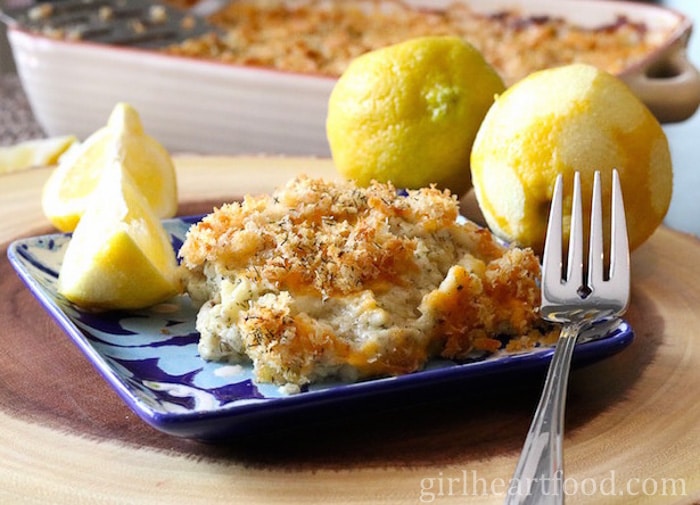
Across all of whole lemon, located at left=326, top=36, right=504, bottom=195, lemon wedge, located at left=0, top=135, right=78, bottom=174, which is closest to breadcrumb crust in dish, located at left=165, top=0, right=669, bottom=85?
lemon wedge, located at left=0, top=135, right=78, bottom=174

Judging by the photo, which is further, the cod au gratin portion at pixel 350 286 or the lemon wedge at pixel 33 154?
the lemon wedge at pixel 33 154

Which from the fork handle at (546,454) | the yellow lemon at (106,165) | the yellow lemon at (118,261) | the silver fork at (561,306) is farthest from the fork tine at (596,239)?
the yellow lemon at (106,165)

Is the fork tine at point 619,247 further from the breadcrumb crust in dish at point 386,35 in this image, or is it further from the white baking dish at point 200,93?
the breadcrumb crust in dish at point 386,35

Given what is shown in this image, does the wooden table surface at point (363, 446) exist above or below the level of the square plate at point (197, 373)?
below

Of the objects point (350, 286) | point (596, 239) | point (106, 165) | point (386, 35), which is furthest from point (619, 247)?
point (386, 35)

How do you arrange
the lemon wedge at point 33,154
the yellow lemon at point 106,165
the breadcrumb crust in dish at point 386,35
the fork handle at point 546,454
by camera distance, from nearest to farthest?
the fork handle at point 546,454, the yellow lemon at point 106,165, the lemon wedge at point 33,154, the breadcrumb crust in dish at point 386,35

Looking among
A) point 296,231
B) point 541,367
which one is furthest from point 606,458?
point 296,231

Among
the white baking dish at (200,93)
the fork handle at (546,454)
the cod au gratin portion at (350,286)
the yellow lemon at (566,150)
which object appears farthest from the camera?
the white baking dish at (200,93)

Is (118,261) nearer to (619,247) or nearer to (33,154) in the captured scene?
(619,247)

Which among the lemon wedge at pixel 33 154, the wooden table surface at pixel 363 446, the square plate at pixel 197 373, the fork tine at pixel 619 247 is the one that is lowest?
the lemon wedge at pixel 33 154
